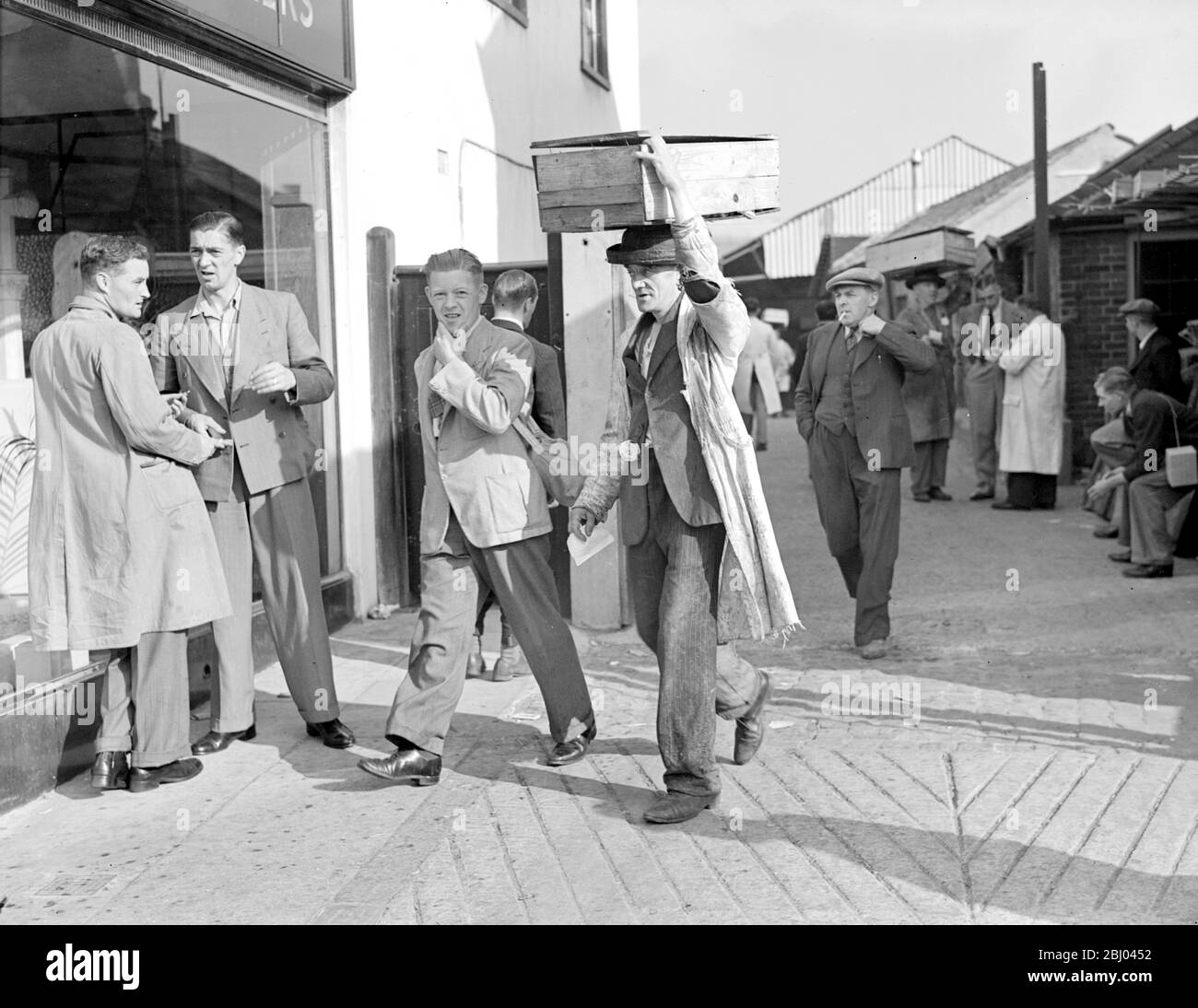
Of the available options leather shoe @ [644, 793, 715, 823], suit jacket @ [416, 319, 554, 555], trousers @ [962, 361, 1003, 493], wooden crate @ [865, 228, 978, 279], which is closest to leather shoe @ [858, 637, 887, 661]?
suit jacket @ [416, 319, 554, 555]

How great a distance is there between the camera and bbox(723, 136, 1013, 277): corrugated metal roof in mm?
57250

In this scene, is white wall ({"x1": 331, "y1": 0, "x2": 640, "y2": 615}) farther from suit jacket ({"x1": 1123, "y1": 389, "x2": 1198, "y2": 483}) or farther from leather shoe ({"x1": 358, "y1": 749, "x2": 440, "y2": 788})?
suit jacket ({"x1": 1123, "y1": 389, "x2": 1198, "y2": 483})

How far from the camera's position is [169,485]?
5973 mm

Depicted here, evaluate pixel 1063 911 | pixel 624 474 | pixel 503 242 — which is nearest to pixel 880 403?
pixel 624 474

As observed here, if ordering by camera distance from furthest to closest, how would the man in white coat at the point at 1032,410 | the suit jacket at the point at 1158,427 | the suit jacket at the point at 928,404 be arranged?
the suit jacket at the point at 928,404
the man in white coat at the point at 1032,410
the suit jacket at the point at 1158,427

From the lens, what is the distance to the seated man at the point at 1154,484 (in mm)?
10156

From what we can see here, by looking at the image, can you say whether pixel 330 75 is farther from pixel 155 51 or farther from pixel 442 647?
pixel 442 647

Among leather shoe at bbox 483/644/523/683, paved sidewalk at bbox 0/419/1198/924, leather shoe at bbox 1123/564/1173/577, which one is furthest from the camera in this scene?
leather shoe at bbox 1123/564/1173/577

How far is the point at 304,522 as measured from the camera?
666cm

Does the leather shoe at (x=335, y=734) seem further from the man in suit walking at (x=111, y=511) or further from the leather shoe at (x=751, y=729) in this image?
the leather shoe at (x=751, y=729)

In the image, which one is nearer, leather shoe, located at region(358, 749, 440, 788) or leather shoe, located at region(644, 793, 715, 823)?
leather shoe, located at region(644, 793, 715, 823)

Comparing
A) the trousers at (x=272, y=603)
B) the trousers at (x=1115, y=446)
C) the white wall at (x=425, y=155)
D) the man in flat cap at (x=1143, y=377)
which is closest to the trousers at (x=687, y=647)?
the trousers at (x=272, y=603)

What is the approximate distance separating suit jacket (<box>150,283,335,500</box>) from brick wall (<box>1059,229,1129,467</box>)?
12.1m

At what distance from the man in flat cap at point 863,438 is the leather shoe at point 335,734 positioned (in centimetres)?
283
